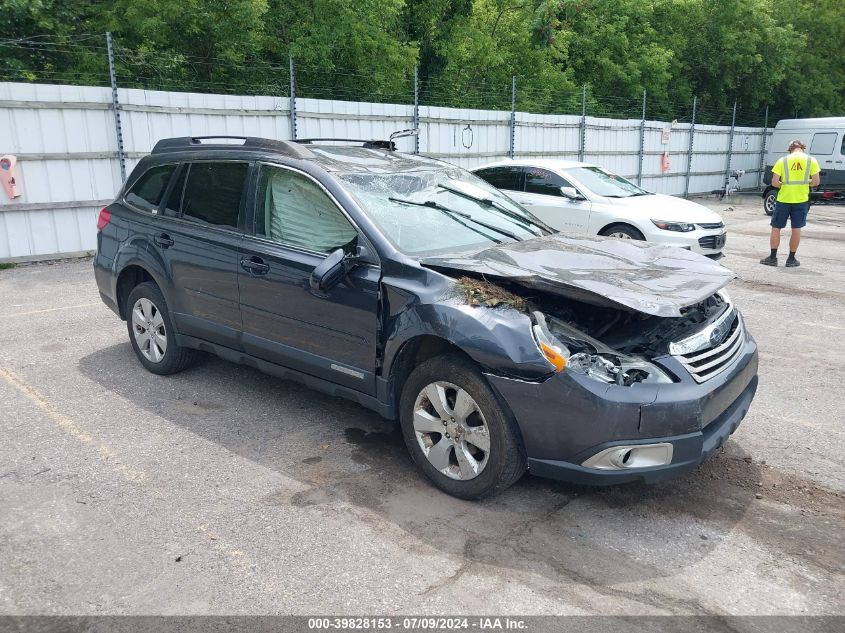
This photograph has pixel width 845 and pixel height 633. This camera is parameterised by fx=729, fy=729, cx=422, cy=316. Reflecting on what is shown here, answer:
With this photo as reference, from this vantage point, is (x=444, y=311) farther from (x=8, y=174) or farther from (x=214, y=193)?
(x=8, y=174)

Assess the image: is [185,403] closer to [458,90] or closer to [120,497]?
[120,497]

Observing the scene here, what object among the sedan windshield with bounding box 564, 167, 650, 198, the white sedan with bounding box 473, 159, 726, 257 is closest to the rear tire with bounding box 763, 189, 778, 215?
the sedan windshield with bounding box 564, 167, 650, 198

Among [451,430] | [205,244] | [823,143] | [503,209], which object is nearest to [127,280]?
[205,244]

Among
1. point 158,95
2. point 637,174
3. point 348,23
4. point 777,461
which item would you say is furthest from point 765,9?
point 777,461

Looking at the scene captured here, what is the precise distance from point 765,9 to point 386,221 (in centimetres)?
3362

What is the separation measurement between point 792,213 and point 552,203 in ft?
11.9

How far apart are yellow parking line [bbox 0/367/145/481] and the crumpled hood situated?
205 centimetres

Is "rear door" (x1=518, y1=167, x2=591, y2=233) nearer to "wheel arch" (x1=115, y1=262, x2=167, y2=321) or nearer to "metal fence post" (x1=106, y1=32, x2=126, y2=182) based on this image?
"metal fence post" (x1=106, y1=32, x2=126, y2=182)

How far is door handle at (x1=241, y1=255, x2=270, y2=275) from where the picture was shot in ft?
14.9

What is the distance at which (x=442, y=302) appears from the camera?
3721 millimetres

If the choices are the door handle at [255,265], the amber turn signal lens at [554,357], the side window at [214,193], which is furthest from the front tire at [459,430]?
the side window at [214,193]

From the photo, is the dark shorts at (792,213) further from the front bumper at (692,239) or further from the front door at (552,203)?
the front door at (552,203)

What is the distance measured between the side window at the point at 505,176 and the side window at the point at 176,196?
6377mm

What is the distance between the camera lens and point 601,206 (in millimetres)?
10312
